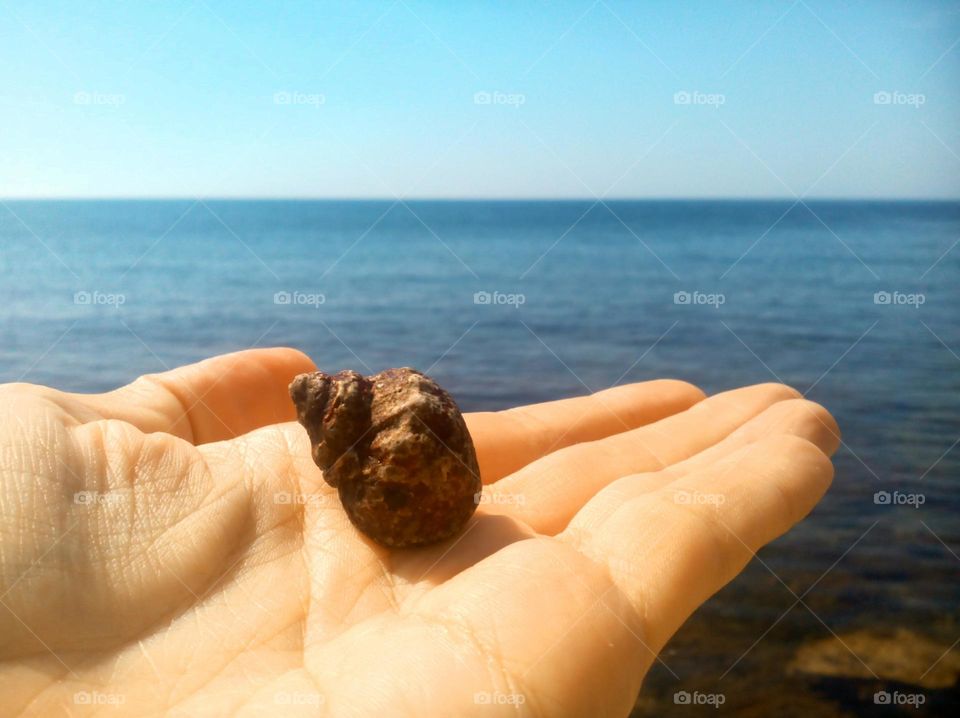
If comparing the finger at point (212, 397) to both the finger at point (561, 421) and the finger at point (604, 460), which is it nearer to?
the finger at point (561, 421)

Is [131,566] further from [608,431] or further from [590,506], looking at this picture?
[608,431]

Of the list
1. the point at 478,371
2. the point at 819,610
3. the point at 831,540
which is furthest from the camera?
the point at 478,371

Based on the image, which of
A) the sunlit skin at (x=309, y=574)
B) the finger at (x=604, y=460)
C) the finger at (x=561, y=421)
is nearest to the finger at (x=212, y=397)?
the sunlit skin at (x=309, y=574)

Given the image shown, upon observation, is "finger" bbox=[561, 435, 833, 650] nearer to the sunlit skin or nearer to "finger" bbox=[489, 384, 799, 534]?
the sunlit skin

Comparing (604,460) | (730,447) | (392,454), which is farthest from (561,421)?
(392,454)

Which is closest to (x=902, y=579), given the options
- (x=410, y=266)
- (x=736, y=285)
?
(x=736, y=285)

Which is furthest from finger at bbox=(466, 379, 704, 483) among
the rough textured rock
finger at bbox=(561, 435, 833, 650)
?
finger at bbox=(561, 435, 833, 650)

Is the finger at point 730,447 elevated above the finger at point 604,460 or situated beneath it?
elevated above
